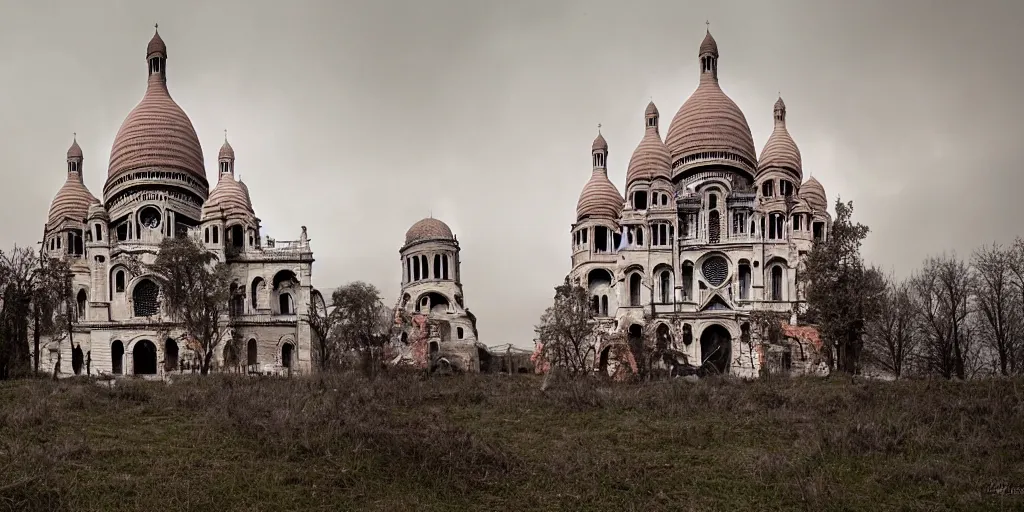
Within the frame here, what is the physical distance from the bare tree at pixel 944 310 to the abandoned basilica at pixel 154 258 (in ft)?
97.9

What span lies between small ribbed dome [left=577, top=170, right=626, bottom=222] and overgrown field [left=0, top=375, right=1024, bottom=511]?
1308 inches

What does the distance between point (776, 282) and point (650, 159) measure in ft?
38.4

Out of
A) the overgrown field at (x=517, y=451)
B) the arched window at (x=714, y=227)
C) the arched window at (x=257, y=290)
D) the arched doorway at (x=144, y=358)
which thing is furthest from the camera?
the arched window at (x=714, y=227)

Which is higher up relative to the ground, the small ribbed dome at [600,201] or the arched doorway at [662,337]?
the small ribbed dome at [600,201]

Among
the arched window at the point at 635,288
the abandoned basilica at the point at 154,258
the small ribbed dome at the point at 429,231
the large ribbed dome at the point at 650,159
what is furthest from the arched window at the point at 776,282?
the abandoned basilica at the point at 154,258

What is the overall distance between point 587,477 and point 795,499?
13.2ft

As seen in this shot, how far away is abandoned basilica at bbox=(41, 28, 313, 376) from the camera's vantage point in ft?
169

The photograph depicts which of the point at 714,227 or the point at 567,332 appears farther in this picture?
the point at 714,227

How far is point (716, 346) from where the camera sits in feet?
168

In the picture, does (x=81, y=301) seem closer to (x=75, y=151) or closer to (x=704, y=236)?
(x=75, y=151)

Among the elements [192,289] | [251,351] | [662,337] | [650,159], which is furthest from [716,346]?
[192,289]

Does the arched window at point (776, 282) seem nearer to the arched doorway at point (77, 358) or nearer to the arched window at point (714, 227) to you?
the arched window at point (714, 227)

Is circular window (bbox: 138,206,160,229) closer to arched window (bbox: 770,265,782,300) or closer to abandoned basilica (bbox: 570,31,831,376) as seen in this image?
abandoned basilica (bbox: 570,31,831,376)

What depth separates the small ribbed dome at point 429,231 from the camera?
2328 inches
